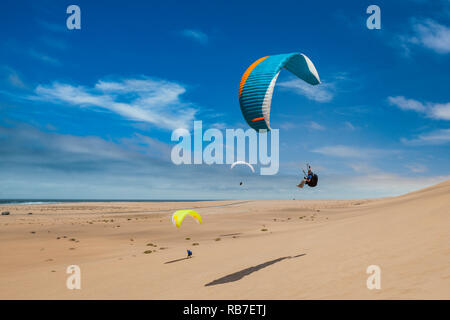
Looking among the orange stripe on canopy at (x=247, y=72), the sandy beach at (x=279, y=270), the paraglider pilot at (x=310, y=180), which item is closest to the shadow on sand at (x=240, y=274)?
the sandy beach at (x=279, y=270)

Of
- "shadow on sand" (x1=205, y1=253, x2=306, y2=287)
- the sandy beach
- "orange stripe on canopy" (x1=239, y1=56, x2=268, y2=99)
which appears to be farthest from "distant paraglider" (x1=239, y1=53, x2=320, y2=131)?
the sandy beach

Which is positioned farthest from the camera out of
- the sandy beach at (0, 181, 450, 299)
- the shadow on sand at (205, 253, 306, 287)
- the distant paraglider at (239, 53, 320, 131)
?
the distant paraglider at (239, 53, 320, 131)

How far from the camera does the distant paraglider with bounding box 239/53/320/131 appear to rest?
12.4 metres

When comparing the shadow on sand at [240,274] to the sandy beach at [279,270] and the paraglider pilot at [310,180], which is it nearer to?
the sandy beach at [279,270]

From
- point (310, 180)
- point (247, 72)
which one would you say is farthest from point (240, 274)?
point (247, 72)

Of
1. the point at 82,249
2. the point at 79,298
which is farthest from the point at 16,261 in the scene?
the point at 79,298

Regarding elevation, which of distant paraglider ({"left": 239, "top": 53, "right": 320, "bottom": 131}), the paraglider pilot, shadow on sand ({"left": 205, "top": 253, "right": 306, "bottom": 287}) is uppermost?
distant paraglider ({"left": 239, "top": 53, "right": 320, "bottom": 131})

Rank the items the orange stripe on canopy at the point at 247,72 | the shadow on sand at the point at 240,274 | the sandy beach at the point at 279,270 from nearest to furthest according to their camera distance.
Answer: the sandy beach at the point at 279,270, the shadow on sand at the point at 240,274, the orange stripe on canopy at the point at 247,72

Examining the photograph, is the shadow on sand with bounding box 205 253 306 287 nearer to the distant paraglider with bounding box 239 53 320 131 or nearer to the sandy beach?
the sandy beach

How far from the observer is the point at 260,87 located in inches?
490

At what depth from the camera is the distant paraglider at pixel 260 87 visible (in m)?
12.4

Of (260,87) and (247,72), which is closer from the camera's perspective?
(260,87)

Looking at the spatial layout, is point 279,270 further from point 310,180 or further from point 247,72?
point 247,72
